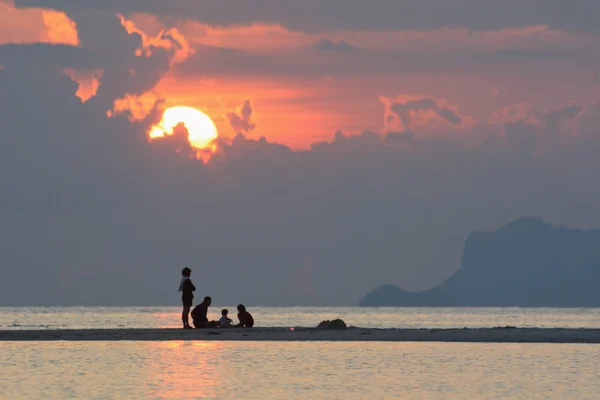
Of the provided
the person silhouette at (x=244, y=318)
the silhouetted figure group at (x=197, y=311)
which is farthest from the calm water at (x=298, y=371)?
the person silhouette at (x=244, y=318)

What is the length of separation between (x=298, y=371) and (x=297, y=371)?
1.1 inches

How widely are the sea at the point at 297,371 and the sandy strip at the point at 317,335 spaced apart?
154 centimetres

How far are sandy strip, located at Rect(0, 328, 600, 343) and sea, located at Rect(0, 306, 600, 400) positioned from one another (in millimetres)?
1544

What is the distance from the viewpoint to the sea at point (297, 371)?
27484mm

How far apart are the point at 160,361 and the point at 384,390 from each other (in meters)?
10.2

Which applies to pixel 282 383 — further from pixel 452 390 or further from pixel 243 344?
pixel 243 344

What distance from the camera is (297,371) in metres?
32.9

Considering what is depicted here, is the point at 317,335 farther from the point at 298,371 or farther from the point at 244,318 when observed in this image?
the point at 298,371

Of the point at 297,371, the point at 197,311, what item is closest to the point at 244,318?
the point at 197,311

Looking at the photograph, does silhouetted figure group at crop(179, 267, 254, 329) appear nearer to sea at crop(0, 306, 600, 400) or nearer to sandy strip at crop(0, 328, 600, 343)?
sandy strip at crop(0, 328, 600, 343)

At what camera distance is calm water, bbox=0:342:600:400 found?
27.5 meters

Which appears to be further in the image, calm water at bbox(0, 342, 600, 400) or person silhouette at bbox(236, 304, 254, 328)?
person silhouette at bbox(236, 304, 254, 328)

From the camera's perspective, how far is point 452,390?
28141 millimetres

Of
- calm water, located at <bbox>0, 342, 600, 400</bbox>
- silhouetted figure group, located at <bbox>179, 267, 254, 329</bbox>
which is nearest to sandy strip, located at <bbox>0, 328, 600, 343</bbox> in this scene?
silhouetted figure group, located at <bbox>179, 267, 254, 329</bbox>
